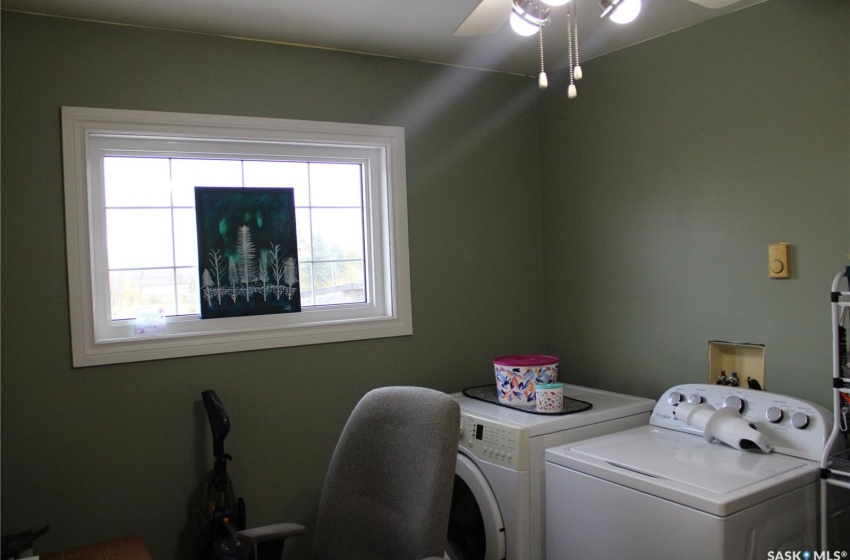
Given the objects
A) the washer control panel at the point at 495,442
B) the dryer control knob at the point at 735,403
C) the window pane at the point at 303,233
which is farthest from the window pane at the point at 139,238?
the dryer control knob at the point at 735,403

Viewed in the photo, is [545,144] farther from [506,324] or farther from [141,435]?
[141,435]

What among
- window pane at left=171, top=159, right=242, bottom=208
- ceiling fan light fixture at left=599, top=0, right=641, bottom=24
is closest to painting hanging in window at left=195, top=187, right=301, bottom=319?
window pane at left=171, top=159, right=242, bottom=208

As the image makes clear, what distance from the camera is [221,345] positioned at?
2.54m

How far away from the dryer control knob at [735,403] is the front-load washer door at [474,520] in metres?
0.88

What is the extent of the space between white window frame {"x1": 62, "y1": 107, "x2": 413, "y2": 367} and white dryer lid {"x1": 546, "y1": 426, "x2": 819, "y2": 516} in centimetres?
107

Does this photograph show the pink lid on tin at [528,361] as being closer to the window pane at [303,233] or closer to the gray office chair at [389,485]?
the gray office chair at [389,485]

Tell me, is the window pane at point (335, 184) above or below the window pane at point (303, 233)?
above

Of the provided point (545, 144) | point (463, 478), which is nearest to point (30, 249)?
point (463, 478)

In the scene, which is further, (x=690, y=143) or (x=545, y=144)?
(x=545, y=144)

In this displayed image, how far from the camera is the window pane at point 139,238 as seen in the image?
248 centimetres

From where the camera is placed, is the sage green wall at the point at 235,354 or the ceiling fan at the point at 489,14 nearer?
the ceiling fan at the point at 489,14

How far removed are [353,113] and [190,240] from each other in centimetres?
86

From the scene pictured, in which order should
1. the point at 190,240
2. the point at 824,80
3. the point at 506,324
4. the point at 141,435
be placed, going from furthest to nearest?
the point at 506,324, the point at 190,240, the point at 141,435, the point at 824,80

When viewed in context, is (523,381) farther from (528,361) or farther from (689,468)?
(689,468)
